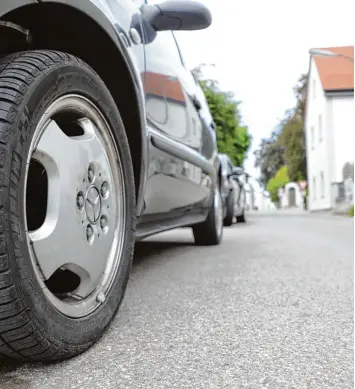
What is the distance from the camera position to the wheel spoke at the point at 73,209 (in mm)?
1514

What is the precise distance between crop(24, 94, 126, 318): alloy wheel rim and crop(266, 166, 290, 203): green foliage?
197ft

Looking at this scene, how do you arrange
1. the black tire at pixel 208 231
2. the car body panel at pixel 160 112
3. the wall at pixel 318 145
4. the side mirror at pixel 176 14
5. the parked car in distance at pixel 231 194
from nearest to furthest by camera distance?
the car body panel at pixel 160 112
the side mirror at pixel 176 14
the black tire at pixel 208 231
the parked car in distance at pixel 231 194
the wall at pixel 318 145

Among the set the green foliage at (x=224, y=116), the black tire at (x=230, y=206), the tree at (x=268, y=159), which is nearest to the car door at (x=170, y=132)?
the black tire at (x=230, y=206)

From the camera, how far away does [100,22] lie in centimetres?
181

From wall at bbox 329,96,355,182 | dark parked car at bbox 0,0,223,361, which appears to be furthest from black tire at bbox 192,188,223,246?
wall at bbox 329,96,355,182

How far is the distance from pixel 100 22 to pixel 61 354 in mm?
1010

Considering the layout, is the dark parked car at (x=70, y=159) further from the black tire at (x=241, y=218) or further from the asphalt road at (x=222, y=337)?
the black tire at (x=241, y=218)

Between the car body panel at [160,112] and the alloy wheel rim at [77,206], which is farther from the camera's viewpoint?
the car body panel at [160,112]

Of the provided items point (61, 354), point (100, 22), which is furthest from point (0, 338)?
point (100, 22)

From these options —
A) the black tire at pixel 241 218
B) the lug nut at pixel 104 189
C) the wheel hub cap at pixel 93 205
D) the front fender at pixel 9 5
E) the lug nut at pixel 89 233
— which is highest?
the front fender at pixel 9 5

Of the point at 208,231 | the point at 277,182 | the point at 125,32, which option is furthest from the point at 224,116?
the point at 277,182

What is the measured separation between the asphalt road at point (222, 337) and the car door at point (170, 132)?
0.47 m

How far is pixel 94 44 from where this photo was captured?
75.3 inches

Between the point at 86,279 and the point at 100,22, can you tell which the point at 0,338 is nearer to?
the point at 86,279
